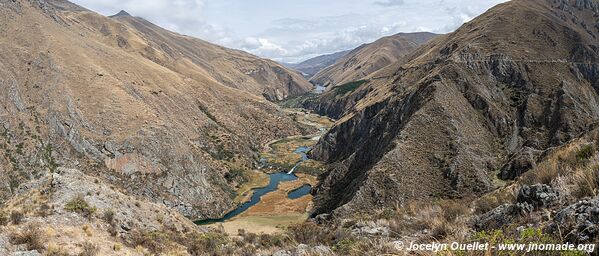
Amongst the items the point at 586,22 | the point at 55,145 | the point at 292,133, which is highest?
the point at 586,22

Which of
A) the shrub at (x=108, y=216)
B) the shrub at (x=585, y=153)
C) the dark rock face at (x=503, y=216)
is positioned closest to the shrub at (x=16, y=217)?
the shrub at (x=108, y=216)

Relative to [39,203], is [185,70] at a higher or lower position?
higher

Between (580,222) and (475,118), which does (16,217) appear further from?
(475,118)

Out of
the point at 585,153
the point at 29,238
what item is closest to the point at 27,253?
the point at 29,238

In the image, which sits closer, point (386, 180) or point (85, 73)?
point (386, 180)

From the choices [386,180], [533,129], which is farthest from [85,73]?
[533,129]

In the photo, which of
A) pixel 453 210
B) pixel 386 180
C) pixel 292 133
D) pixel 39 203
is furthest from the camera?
pixel 292 133

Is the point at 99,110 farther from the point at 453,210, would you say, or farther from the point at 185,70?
the point at 185,70
